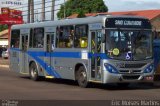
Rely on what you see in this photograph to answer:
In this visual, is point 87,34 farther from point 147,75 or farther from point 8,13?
point 8,13

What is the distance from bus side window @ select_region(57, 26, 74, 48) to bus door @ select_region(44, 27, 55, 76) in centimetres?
73

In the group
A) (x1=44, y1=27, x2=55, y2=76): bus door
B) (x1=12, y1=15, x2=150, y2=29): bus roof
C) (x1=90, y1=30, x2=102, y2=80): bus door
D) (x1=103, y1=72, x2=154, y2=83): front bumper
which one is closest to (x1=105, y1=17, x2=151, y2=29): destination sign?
(x1=12, y1=15, x2=150, y2=29): bus roof

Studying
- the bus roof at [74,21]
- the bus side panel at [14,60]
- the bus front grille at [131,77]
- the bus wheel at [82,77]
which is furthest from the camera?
the bus side panel at [14,60]

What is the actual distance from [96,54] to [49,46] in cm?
433

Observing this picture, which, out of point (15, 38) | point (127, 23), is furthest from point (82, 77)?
point (15, 38)

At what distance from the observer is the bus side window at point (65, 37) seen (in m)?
21.8

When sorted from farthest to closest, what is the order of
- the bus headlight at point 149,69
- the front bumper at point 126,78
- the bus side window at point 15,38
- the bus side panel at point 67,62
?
the bus side window at point 15,38
the bus side panel at point 67,62
the bus headlight at point 149,69
the front bumper at point 126,78

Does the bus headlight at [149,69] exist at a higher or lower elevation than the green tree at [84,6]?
lower

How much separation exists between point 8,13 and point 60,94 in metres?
47.4

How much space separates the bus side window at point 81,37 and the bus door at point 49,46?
2285mm

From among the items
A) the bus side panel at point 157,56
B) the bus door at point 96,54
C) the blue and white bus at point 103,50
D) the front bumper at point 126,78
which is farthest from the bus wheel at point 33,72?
the front bumper at point 126,78

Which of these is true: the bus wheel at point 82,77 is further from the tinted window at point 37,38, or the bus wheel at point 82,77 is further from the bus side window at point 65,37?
the tinted window at point 37,38

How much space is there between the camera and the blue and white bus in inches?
767

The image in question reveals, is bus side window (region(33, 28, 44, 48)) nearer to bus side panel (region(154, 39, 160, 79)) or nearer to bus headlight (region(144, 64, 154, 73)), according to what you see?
bus side panel (region(154, 39, 160, 79))
